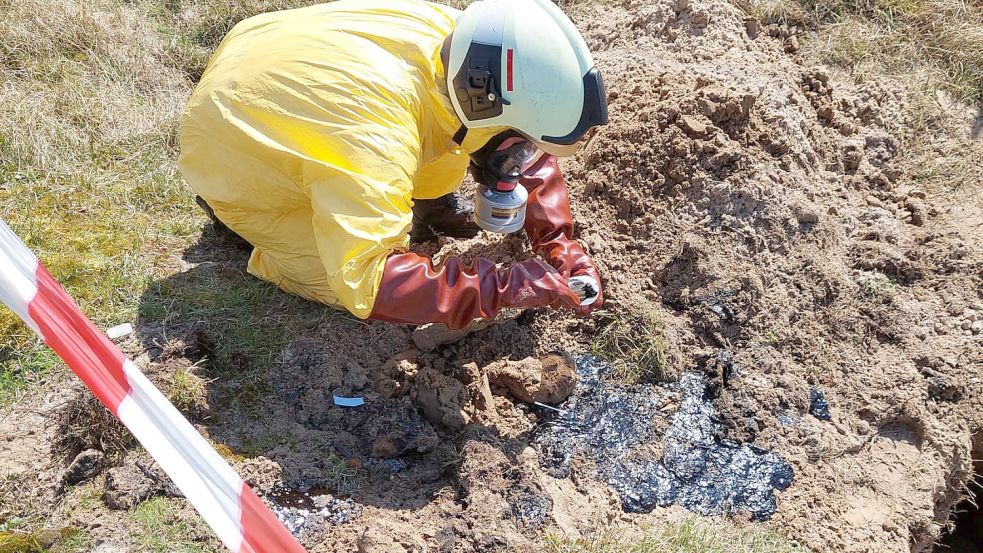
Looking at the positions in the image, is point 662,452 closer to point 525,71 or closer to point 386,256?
point 386,256

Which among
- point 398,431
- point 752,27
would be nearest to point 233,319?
point 398,431

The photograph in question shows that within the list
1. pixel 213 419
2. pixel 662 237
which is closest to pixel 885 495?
pixel 662 237

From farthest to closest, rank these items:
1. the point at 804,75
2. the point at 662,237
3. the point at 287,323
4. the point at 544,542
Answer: the point at 804,75, the point at 662,237, the point at 287,323, the point at 544,542

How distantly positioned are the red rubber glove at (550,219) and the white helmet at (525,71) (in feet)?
1.84

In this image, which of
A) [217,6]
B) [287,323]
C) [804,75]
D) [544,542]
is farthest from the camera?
[217,6]

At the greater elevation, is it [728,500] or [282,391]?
[282,391]

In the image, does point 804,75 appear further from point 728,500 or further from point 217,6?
point 217,6

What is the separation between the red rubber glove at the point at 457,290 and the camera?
2420 millimetres

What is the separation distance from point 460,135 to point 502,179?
0.91 ft

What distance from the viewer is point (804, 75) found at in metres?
3.97

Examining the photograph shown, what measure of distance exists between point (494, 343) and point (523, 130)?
938 millimetres

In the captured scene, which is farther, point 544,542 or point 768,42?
point 768,42

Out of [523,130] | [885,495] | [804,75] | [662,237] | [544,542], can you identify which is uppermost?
[523,130]

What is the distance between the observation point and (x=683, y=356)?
10.2 ft
